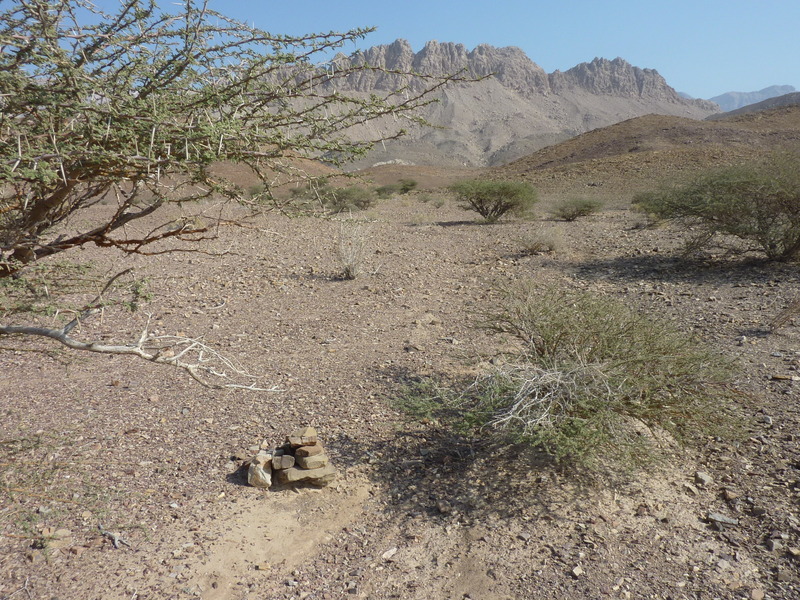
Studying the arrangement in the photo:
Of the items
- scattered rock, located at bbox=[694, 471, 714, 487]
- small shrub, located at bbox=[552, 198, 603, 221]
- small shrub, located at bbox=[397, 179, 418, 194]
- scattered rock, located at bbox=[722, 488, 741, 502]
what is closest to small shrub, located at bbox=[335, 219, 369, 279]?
scattered rock, located at bbox=[694, 471, 714, 487]

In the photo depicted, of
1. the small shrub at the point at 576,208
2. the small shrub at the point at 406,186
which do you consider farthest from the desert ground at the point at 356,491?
the small shrub at the point at 406,186

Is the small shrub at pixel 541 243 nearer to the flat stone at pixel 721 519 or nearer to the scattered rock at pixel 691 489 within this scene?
the scattered rock at pixel 691 489

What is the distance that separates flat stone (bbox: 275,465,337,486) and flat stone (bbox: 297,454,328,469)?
3 cm

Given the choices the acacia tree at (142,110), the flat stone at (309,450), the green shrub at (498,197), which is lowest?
the flat stone at (309,450)

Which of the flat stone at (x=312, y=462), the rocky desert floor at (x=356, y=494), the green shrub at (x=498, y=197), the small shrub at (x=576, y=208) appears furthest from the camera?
the small shrub at (x=576, y=208)

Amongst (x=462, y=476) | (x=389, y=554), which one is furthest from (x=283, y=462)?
(x=462, y=476)

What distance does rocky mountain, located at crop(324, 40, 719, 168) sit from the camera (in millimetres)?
81625

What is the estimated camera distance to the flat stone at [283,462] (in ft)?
11.2

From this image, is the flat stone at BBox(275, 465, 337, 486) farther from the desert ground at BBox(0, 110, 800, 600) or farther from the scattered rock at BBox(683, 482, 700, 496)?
the scattered rock at BBox(683, 482, 700, 496)

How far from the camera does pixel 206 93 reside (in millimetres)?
2191

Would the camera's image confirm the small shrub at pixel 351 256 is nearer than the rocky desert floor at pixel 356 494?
No

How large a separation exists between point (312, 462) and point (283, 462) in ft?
0.56

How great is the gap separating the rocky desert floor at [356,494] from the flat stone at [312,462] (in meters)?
0.14

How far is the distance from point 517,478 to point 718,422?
127cm
